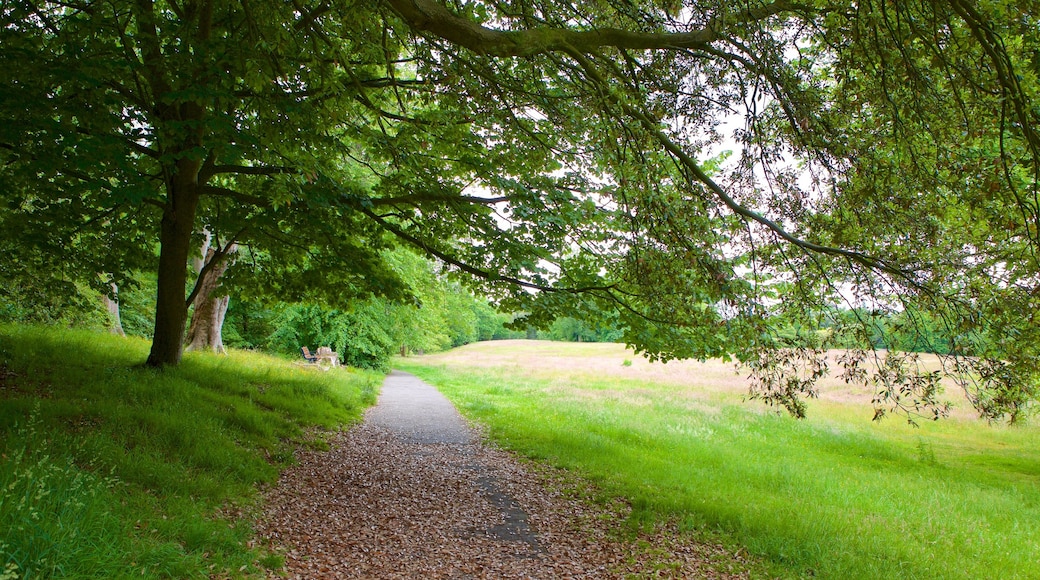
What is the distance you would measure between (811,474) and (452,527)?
25.0 feet

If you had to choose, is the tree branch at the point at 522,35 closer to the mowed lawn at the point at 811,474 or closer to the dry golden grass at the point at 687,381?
the mowed lawn at the point at 811,474

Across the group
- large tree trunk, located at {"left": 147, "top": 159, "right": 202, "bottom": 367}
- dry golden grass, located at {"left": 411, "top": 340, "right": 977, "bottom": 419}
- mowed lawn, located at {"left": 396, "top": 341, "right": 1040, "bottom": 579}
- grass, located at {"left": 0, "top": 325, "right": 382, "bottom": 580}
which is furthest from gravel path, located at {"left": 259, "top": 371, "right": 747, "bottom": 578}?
dry golden grass, located at {"left": 411, "top": 340, "right": 977, "bottom": 419}

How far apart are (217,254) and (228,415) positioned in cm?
435

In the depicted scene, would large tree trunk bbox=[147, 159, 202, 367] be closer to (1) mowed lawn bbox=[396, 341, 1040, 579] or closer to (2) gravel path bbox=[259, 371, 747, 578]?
(2) gravel path bbox=[259, 371, 747, 578]

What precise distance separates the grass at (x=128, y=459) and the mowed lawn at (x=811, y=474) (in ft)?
15.7

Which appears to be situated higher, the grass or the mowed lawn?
the grass

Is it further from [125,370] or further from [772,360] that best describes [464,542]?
[125,370]

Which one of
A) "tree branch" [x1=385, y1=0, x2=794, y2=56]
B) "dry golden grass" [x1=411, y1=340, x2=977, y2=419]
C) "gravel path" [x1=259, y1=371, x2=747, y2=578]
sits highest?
"tree branch" [x1=385, y1=0, x2=794, y2=56]

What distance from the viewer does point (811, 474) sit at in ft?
33.3

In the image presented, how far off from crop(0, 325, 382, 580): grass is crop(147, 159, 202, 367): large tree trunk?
0.57 metres

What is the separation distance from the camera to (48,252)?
9.23 meters

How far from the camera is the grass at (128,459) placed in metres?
3.51

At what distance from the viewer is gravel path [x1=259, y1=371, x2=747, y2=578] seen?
5227 millimetres

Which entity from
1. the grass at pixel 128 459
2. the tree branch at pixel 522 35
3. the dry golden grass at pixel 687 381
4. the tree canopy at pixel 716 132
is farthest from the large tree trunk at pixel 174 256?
the dry golden grass at pixel 687 381
